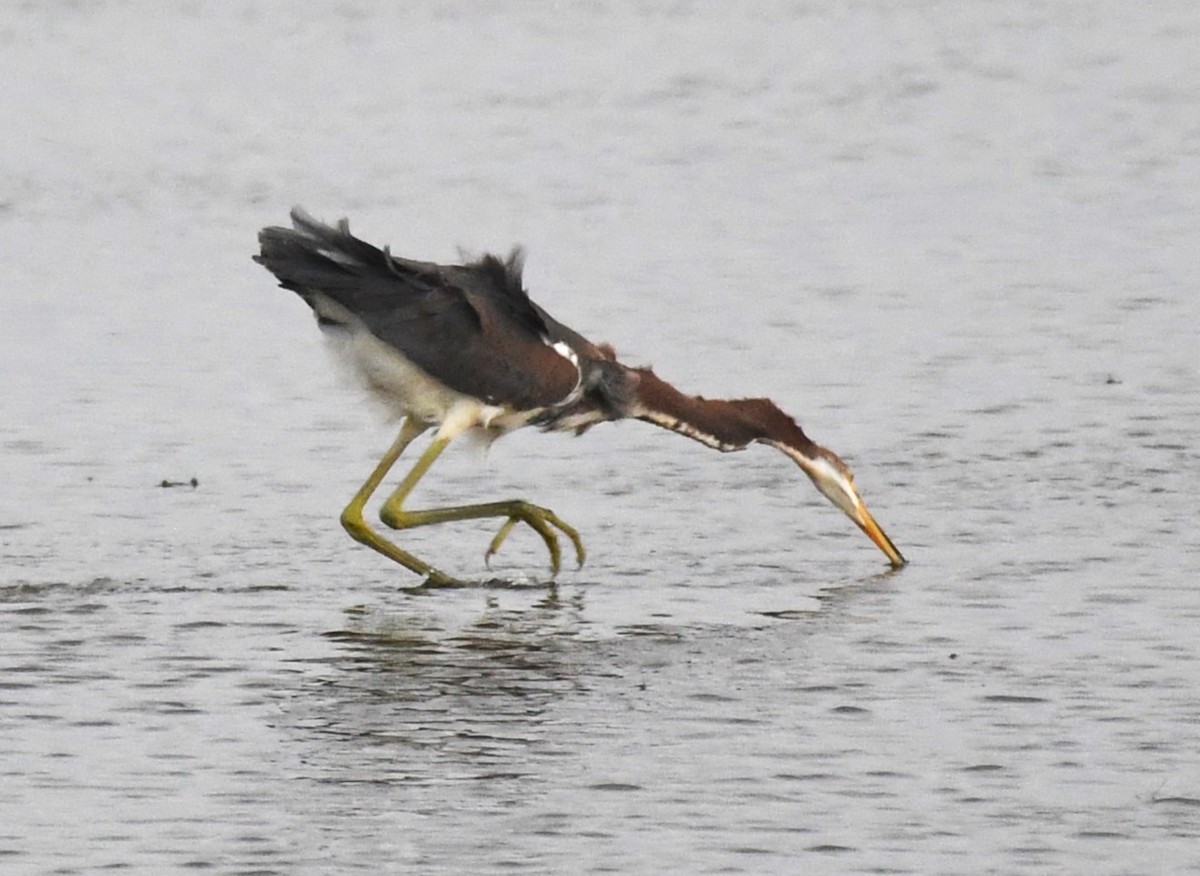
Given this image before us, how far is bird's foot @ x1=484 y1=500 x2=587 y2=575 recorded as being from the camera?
9.98 meters

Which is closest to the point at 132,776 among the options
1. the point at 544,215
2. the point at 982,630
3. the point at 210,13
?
the point at 982,630

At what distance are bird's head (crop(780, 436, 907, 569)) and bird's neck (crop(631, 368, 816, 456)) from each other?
0.11 ft

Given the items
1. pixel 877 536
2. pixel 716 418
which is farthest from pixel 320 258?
pixel 877 536

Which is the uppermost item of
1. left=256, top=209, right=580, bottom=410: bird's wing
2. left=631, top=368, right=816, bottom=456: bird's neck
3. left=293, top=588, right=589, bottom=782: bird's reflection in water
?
left=256, top=209, right=580, bottom=410: bird's wing

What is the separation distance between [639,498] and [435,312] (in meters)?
1.58

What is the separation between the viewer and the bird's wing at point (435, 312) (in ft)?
32.4

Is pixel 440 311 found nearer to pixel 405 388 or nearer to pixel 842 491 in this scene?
pixel 405 388

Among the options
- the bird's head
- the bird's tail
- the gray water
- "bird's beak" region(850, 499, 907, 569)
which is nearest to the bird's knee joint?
the gray water

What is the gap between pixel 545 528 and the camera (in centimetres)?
1002

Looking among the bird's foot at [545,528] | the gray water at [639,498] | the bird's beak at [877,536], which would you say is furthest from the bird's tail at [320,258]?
the bird's beak at [877,536]

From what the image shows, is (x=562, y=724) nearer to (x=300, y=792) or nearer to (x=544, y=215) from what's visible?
(x=300, y=792)

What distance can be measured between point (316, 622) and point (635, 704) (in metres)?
1.56

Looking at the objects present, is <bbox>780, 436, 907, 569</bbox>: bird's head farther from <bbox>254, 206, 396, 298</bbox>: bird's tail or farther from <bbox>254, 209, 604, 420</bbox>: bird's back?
<bbox>254, 206, 396, 298</bbox>: bird's tail

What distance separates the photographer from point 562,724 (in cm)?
793
